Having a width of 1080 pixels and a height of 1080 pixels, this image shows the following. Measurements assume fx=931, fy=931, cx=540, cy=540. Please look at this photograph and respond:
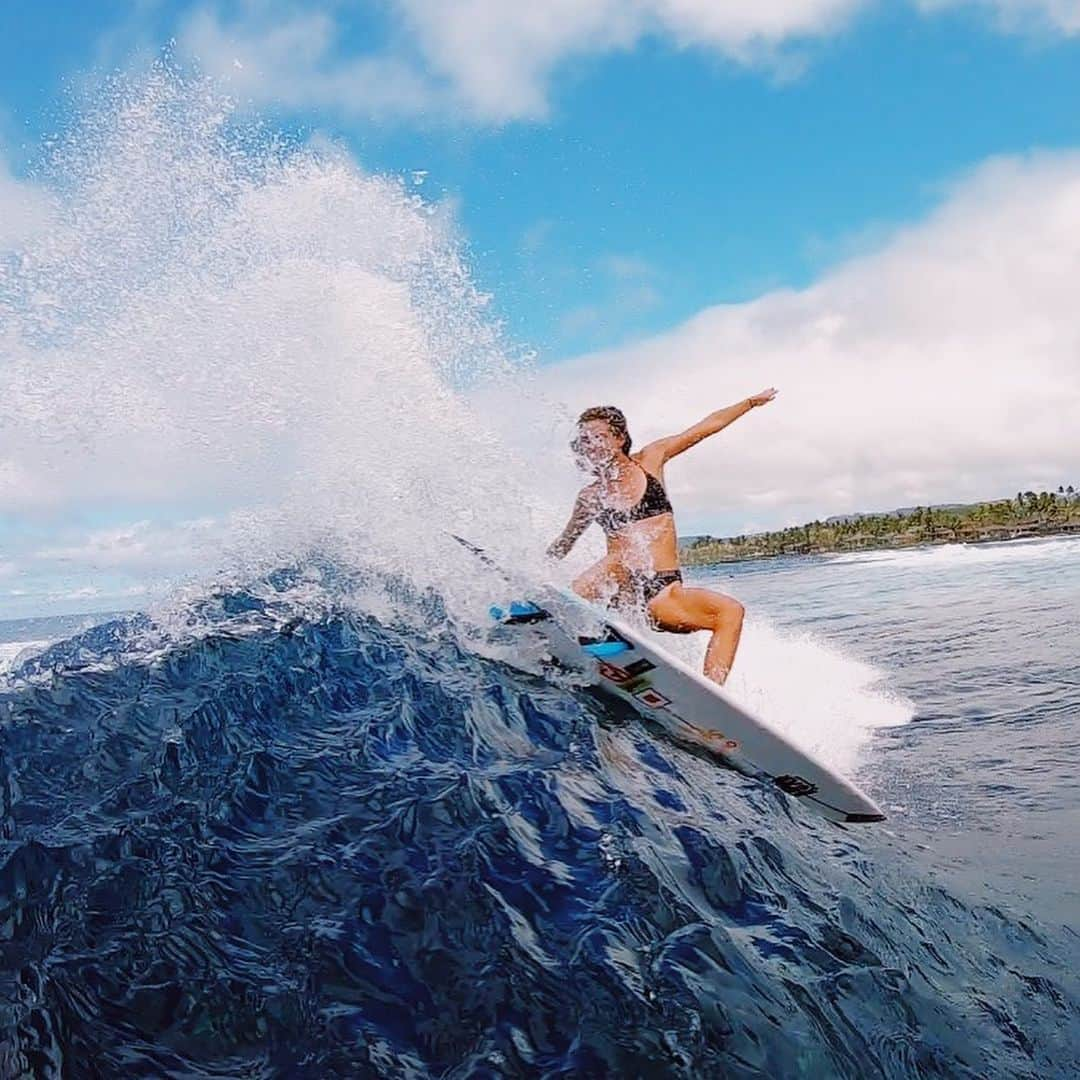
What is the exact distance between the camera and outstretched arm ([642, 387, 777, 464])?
7.63 metres

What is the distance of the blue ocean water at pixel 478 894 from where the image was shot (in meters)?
2.97

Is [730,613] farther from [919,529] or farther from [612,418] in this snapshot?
[919,529]

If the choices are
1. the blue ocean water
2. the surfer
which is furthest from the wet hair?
the blue ocean water

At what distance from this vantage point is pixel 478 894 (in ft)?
12.1

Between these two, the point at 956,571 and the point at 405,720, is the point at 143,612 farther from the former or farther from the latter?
the point at 956,571

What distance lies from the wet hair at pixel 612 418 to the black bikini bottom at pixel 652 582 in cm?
103

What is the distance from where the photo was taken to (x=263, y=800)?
15.7ft

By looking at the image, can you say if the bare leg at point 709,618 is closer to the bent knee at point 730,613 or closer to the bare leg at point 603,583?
the bent knee at point 730,613

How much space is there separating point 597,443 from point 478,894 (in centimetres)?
451

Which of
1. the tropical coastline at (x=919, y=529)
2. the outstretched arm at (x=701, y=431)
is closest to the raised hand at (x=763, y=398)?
the outstretched arm at (x=701, y=431)

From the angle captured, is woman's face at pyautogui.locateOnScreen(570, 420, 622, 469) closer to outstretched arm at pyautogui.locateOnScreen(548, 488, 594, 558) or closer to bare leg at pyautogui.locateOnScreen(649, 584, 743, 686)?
A: outstretched arm at pyautogui.locateOnScreen(548, 488, 594, 558)

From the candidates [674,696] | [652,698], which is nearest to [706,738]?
[674,696]

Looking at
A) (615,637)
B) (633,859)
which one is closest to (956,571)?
(615,637)

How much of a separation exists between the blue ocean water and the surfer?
3.98 ft
